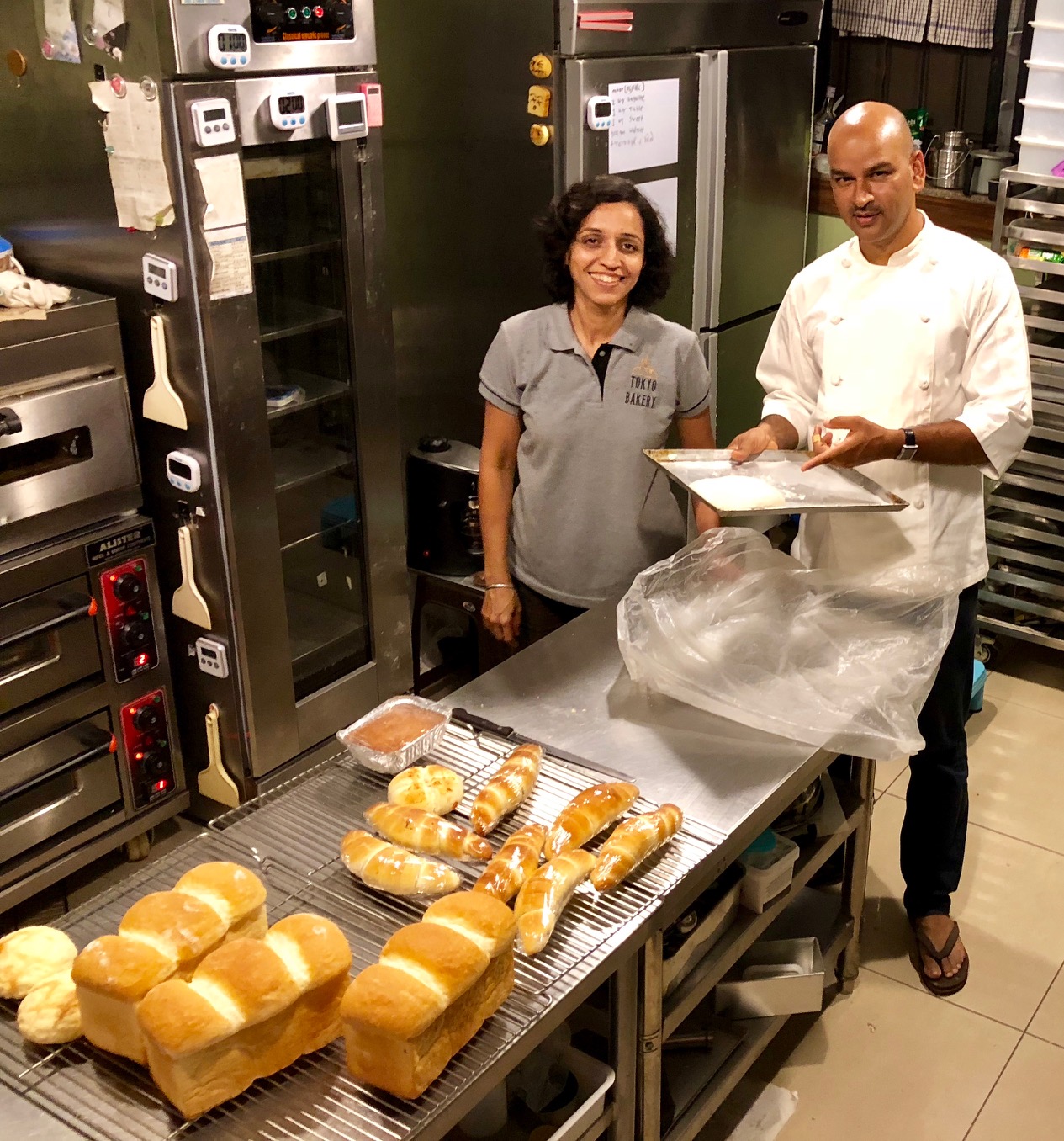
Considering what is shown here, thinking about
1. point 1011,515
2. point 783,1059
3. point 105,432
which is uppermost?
point 105,432

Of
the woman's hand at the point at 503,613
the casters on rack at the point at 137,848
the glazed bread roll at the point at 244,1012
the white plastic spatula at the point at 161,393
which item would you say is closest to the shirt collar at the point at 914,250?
the woman's hand at the point at 503,613

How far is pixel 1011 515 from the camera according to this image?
366 centimetres

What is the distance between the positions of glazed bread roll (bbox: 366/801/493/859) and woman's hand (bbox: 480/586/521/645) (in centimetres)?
102

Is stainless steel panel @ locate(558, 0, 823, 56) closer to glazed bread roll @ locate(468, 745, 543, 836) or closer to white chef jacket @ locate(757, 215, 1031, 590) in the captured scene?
white chef jacket @ locate(757, 215, 1031, 590)

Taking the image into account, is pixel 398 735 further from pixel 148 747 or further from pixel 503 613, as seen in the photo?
pixel 148 747

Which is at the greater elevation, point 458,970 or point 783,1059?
point 458,970

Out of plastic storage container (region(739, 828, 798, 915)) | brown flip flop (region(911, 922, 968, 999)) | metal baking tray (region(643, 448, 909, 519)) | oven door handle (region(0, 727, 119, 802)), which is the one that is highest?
metal baking tray (region(643, 448, 909, 519))

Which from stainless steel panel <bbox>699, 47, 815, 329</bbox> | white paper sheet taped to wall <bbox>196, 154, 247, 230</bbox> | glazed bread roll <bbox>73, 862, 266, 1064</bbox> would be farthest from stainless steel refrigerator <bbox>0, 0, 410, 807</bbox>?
glazed bread roll <bbox>73, 862, 266, 1064</bbox>

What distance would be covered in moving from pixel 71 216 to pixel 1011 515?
2.65 meters

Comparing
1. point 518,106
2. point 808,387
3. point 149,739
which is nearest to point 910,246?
point 808,387

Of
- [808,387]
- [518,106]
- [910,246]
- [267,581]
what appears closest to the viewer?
[910,246]

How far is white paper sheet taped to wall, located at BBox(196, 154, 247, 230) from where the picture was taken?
2420 mm

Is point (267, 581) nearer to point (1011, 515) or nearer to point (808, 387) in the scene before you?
point (808, 387)

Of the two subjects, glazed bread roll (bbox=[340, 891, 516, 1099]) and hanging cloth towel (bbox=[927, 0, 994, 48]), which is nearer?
glazed bread roll (bbox=[340, 891, 516, 1099])
